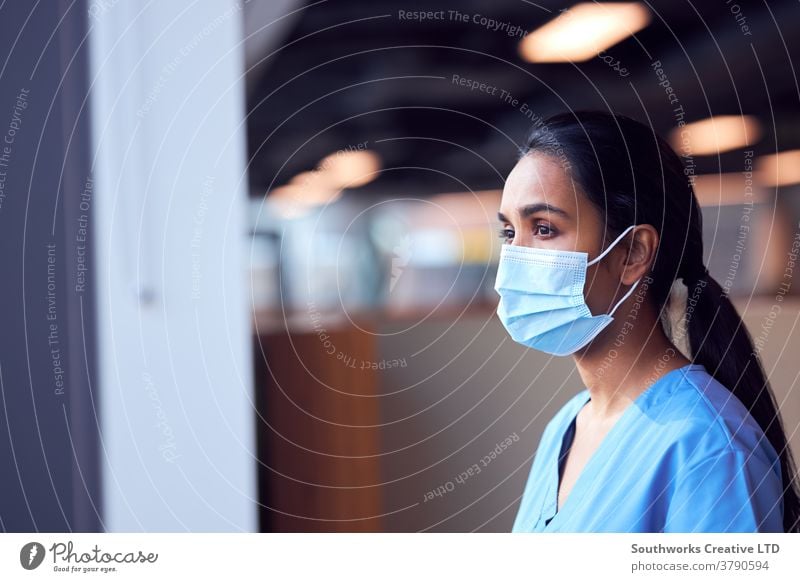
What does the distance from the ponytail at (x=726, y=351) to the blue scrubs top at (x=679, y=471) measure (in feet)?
0.13

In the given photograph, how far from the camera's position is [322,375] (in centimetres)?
99

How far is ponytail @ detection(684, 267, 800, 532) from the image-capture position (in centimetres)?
65

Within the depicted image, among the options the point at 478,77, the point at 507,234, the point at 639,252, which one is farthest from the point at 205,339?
the point at 478,77

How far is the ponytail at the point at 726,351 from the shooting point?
652mm

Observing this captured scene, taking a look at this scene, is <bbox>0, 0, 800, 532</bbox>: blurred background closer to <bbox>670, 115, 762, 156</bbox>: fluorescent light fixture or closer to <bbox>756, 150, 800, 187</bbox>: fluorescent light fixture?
<bbox>756, 150, 800, 187</bbox>: fluorescent light fixture

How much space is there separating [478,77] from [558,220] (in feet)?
6.78

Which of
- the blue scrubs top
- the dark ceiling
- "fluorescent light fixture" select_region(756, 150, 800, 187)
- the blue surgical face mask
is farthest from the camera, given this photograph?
"fluorescent light fixture" select_region(756, 150, 800, 187)

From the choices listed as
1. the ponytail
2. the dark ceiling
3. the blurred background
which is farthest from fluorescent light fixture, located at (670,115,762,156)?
the ponytail

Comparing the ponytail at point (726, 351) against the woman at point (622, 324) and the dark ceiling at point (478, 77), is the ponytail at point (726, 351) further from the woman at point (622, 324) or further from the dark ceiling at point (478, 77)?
the dark ceiling at point (478, 77)

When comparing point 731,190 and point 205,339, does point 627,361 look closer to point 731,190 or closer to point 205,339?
point 205,339

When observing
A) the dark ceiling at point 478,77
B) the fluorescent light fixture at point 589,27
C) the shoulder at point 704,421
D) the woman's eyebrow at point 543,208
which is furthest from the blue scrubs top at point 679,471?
the fluorescent light fixture at point 589,27

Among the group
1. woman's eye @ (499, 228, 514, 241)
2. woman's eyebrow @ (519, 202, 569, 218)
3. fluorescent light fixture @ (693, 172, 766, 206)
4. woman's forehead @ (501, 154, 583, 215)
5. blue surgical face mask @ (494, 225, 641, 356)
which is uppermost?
fluorescent light fixture @ (693, 172, 766, 206)

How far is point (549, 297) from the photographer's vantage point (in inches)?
26.3
